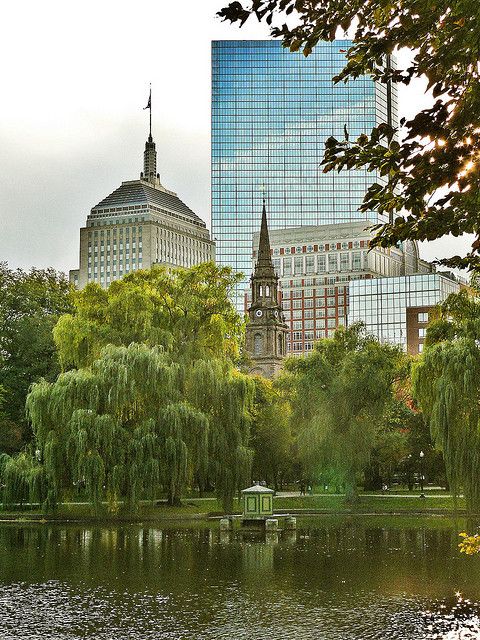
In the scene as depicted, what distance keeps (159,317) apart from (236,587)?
93.4 feet

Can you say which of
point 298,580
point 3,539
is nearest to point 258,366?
point 3,539

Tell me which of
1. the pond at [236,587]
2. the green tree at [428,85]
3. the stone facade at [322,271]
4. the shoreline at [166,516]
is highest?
the stone facade at [322,271]

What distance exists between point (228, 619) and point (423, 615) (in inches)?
158

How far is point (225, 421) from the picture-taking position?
47.8 metres

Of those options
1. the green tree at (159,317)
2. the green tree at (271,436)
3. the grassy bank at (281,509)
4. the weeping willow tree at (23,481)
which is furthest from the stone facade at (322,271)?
the weeping willow tree at (23,481)

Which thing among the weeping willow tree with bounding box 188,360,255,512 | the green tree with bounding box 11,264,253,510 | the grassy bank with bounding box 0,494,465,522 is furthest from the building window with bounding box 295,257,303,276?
the weeping willow tree with bounding box 188,360,255,512

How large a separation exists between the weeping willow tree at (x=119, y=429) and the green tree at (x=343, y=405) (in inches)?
449

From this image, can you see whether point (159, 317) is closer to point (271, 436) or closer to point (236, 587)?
point (271, 436)

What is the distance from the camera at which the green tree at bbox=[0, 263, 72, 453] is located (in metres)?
60.6

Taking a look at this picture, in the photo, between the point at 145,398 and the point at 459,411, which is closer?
the point at 459,411

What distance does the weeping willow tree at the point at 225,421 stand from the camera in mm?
46781

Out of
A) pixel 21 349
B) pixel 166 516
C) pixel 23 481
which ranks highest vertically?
pixel 21 349

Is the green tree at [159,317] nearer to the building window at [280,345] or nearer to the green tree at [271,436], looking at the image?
the green tree at [271,436]

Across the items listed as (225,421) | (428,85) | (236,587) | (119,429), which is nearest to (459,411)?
(225,421)
